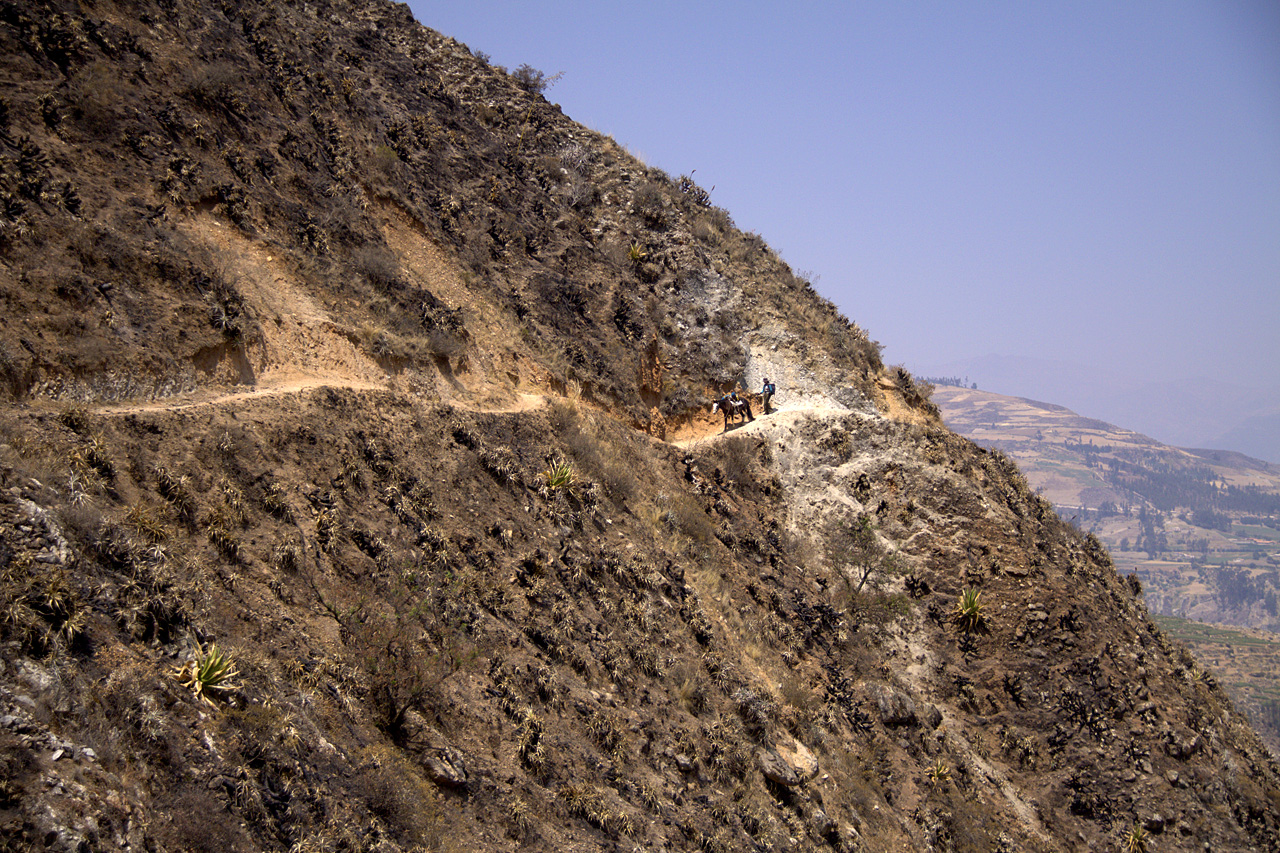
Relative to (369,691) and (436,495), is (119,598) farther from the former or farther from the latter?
(436,495)

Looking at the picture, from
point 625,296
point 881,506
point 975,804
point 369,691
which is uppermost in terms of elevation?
point 625,296

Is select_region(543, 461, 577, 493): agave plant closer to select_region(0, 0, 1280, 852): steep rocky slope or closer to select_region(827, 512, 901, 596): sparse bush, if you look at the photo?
select_region(0, 0, 1280, 852): steep rocky slope

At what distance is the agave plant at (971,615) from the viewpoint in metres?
18.0

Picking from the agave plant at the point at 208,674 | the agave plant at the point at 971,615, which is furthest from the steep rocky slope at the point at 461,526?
the agave plant at the point at 971,615

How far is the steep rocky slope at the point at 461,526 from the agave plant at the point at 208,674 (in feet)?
0.16

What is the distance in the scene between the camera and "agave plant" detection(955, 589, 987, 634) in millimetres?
18016

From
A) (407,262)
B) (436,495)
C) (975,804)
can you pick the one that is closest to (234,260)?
(407,262)

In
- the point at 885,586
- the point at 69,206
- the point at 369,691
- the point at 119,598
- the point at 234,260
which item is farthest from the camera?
the point at 885,586

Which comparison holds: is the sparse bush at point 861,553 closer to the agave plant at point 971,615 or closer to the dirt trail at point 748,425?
the agave plant at point 971,615

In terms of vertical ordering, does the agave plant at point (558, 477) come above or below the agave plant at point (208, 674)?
above

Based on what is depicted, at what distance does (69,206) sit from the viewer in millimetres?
11281

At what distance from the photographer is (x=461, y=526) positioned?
12125 millimetres

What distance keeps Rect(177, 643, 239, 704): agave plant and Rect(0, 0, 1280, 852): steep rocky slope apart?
5 centimetres

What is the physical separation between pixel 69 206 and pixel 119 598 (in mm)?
7951
